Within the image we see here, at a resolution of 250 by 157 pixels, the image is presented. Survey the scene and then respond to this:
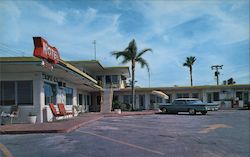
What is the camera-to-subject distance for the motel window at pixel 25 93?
1844 cm

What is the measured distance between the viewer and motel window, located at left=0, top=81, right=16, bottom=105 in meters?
18.5

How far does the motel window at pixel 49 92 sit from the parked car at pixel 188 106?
13.6 m

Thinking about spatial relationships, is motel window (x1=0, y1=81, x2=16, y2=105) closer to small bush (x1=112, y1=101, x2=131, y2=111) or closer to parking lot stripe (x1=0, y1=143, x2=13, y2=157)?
parking lot stripe (x1=0, y1=143, x2=13, y2=157)

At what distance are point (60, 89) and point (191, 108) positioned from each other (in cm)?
1327

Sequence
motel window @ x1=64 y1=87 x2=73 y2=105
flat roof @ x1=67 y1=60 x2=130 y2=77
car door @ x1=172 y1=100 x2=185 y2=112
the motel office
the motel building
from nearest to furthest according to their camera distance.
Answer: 1. the motel building
2. the motel office
3. motel window @ x1=64 y1=87 x2=73 y2=105
4. car door @ x1=172 y1=100 x2=185 y2=112
5. flat roof @ x1=67 y1=60 x2=130 y2=77

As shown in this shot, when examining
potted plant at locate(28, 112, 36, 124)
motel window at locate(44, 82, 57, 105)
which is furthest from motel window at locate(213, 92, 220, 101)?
potted plant at locate(28, 112, 36, 124)

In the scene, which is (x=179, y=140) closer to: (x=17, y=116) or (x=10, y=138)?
(x=10, y=138)

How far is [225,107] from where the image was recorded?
139 ft

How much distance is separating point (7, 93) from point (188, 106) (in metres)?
17.9

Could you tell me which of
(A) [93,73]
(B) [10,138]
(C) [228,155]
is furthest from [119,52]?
(C) [228,155]

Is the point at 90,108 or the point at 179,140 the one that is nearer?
the point at 179,140

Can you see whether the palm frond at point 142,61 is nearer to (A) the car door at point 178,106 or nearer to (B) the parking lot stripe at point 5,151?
(A) the car door at point 178,106

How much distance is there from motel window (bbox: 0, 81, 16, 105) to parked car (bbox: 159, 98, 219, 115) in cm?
1742

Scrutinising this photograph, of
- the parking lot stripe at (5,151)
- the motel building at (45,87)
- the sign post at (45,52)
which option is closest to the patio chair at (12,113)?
the motel building at (45,87)
